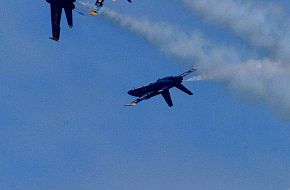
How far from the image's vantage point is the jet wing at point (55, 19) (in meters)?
136

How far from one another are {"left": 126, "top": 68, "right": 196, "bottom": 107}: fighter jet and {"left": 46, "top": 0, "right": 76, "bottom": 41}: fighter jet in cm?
2025

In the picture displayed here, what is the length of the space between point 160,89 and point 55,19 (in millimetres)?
24343

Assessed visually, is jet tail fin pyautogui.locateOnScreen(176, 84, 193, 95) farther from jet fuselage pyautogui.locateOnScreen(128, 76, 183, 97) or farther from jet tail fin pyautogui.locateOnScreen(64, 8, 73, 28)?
jet tail fin pyautogui.locateOnScreen(64, 8, 73, 28)

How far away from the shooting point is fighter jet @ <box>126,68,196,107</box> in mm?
139375

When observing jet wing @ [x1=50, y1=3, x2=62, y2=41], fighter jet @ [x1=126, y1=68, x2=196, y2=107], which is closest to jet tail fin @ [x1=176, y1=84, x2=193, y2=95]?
fighter jet @ [x1=126, y1=68, x2=196, y2=107]

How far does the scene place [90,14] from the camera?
128m

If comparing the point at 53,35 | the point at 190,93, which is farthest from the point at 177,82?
the point at 53,35

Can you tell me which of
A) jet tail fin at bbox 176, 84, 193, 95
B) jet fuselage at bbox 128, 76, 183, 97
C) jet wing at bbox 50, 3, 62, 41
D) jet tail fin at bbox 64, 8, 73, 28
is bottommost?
jet tail fin at bbox 176, 84, 193, 95

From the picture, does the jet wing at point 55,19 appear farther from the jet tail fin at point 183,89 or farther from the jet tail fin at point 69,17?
the jet tail fin at point 183,89

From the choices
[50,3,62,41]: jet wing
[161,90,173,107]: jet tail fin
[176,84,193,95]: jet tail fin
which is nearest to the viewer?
[50,3,62,41]: jet wing

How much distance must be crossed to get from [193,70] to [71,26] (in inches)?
989

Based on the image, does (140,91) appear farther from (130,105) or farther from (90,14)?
(90,14)

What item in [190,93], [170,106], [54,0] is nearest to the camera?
[54,0]

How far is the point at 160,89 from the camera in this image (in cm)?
14362
